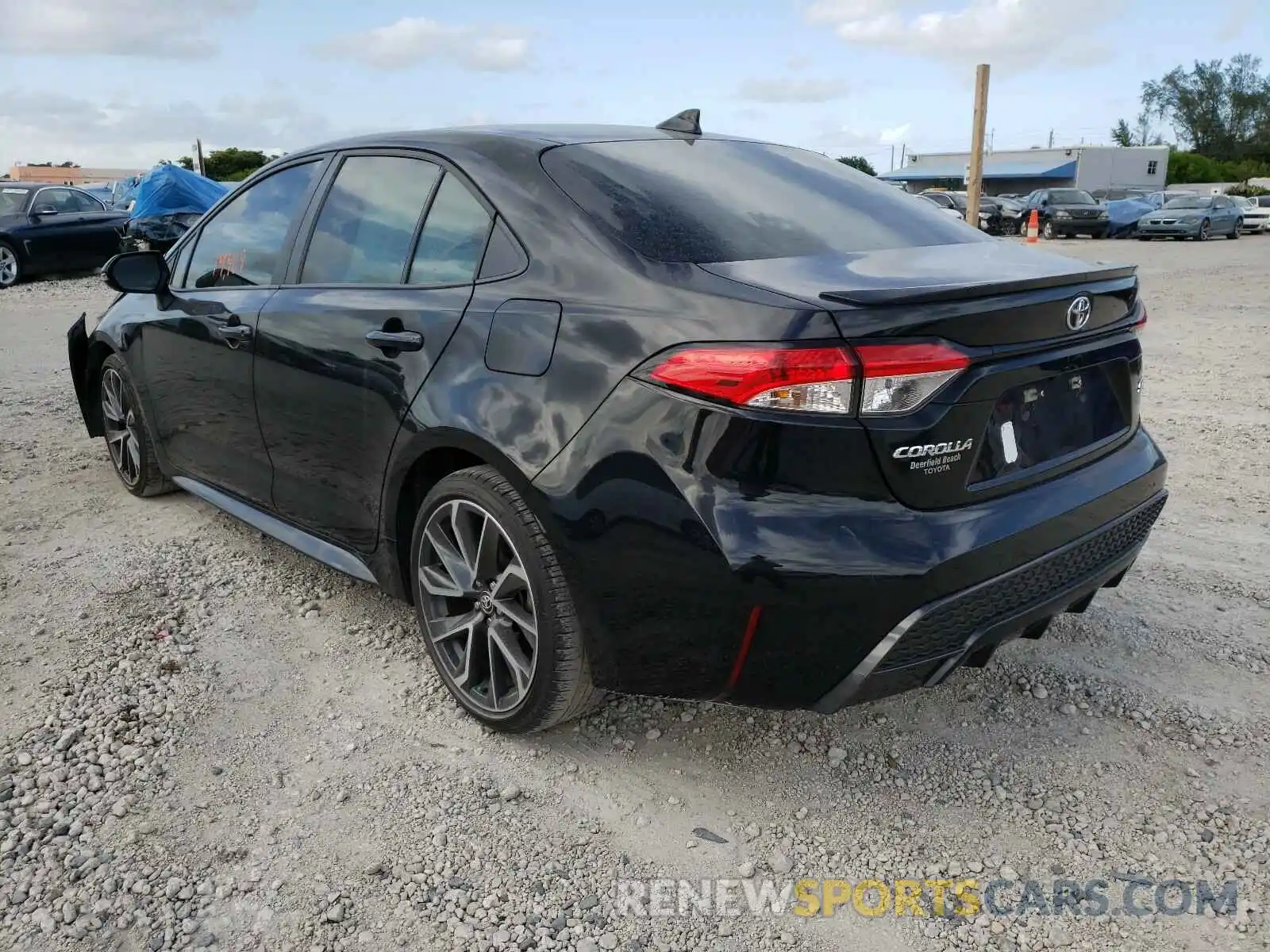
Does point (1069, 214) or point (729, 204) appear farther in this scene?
point (1069, 214)

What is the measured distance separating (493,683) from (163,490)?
2.74 metres

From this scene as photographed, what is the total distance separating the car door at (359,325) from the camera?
9.04 ft

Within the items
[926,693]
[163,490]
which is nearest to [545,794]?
[926,693]

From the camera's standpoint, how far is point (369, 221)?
312 centimetres

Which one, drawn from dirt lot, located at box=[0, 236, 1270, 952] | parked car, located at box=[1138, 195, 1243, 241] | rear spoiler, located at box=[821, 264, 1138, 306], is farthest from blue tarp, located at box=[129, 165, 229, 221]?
parked car, located at box=[1138, 195, 1243, 241]

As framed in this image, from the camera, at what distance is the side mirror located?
3.91 metres

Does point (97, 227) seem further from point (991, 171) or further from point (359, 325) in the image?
point (991, 171)

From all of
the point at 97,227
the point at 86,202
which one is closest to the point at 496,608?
the point at 97,227

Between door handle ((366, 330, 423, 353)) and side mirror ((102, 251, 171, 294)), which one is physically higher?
side mirror ((102, 251, 171, 294))

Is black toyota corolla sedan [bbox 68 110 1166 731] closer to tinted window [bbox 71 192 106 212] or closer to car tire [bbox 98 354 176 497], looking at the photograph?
car tire [bbox 98 354 176 497]

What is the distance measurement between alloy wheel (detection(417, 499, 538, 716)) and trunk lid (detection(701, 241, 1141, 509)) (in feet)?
3.04

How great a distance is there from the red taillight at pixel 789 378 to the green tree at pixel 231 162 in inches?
2453

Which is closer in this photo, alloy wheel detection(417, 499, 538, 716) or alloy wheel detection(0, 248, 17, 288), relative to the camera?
alloy wheel detection(417, 499, 538, 716)

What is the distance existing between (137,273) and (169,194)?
51.4 feet
